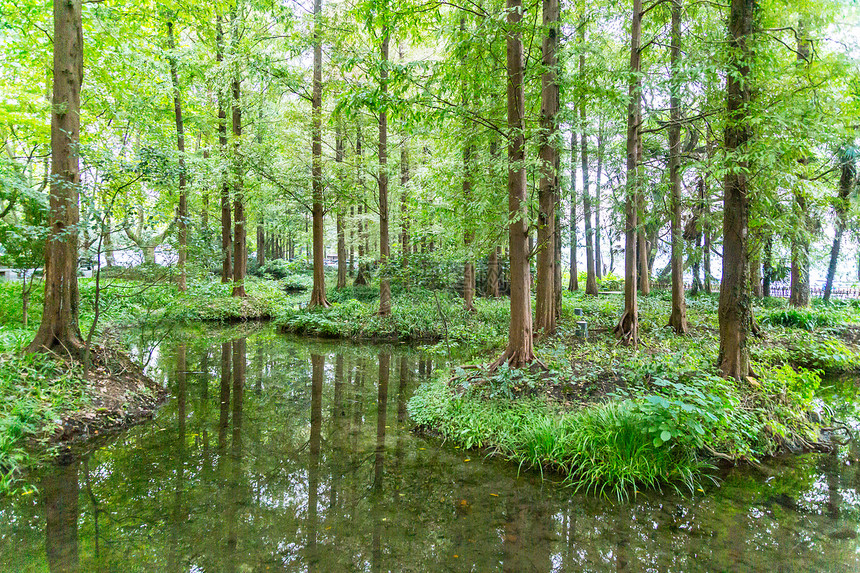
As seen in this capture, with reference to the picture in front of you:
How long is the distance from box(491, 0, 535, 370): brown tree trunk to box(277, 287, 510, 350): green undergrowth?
4279 millimetres

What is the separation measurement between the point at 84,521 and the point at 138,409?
278 cm

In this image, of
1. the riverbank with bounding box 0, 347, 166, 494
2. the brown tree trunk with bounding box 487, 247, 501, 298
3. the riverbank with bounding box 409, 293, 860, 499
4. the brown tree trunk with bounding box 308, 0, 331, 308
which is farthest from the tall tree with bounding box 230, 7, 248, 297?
the riverbank with bounding box 409, 293, 860, 499

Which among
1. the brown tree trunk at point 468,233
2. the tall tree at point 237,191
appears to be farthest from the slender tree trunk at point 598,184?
the tall tree at point 237,191

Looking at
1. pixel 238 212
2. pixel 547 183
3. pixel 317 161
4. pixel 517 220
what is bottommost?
pixel 517 220

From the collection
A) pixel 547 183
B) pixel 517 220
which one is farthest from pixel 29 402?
pixel 547 183

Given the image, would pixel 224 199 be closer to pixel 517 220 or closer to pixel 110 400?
pixel 110 400

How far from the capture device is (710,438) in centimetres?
459

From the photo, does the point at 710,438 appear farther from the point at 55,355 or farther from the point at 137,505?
the point at 55,355

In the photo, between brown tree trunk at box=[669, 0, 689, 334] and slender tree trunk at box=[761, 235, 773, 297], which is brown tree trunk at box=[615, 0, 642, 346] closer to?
brown tree trunk at box=[669, 0, 689, 334]

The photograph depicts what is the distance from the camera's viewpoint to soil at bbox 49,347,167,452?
5027 mm

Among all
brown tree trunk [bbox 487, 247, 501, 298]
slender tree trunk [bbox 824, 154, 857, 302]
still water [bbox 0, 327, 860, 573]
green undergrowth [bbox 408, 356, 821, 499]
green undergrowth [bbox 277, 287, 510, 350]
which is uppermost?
slender tree trunk [bbox 824, 154, 857, 302]

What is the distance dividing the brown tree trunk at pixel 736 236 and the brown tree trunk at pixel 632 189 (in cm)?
168

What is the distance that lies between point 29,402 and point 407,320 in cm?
854

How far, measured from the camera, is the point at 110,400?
5.70 meters
